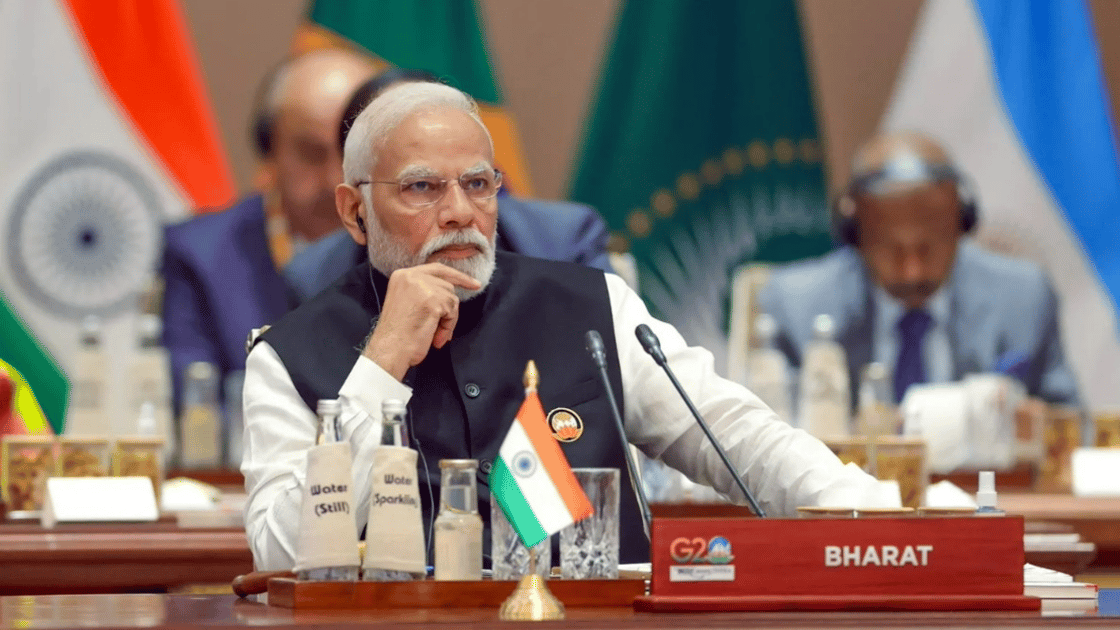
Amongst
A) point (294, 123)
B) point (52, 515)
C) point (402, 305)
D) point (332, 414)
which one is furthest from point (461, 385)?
point (294, 123)

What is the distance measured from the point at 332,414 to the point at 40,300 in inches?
168

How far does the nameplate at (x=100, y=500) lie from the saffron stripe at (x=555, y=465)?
1.48 metres

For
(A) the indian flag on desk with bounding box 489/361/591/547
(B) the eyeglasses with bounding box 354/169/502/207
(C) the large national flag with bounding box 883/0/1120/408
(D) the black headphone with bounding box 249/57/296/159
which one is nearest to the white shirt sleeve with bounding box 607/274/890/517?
(B) the eyeglasses with bounding box 354/169/502/207

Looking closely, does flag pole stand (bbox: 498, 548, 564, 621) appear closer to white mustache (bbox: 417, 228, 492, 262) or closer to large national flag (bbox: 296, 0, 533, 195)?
white mustache (bbox: 417, 228, 492, 262)

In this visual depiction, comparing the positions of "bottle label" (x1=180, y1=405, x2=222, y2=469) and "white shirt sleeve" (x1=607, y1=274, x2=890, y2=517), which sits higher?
"bottle label" (x1=180, y1=405, x2=222, y2=469)

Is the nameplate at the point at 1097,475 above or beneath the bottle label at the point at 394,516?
above

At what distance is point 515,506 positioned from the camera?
1.53 m

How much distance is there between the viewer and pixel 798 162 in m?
6.04

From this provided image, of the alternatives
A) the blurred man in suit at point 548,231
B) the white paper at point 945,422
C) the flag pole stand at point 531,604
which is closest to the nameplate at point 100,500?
the blurred man in suit at point 548,231

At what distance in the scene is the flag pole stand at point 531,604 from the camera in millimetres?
1400

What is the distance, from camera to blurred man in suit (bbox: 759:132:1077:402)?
5.63 meters

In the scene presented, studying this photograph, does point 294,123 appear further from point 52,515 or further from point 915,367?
point 52,515

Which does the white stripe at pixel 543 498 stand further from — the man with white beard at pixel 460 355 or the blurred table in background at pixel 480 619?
the man with white beard at pixel 460 355

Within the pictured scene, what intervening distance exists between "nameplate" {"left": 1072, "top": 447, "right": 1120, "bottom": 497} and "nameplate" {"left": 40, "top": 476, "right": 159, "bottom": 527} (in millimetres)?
1956
